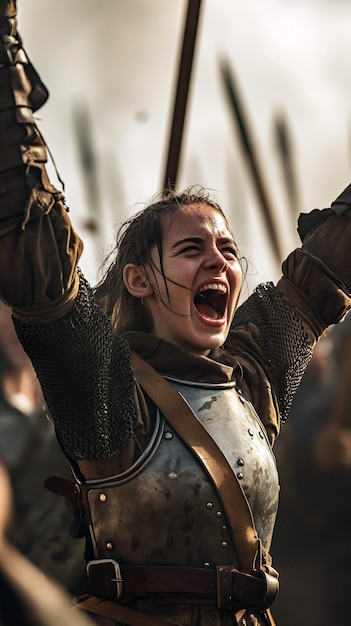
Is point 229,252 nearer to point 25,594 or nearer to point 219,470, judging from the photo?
point 219,470

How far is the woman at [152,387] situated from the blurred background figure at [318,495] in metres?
4.59

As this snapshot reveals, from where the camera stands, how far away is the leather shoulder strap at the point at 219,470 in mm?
3410

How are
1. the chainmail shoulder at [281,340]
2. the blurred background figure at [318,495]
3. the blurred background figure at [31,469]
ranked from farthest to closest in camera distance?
the blurred background figure at [318,495] < the blurred background figure at [31,469] < the chainmail shoulder at [281,340]

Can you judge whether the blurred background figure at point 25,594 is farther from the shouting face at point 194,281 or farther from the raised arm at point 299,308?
the shouting face at point 194,281

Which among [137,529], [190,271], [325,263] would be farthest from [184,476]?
[325,263]

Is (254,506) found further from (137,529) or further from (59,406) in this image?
(59,406)

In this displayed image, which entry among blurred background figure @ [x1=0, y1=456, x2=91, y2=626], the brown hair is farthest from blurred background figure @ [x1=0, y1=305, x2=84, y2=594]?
the brown hair

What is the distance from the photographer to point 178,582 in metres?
3.32

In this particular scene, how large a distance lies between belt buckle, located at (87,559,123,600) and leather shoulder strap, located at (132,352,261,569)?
35cm

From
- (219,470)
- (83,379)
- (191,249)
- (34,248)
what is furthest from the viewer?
(191,249)

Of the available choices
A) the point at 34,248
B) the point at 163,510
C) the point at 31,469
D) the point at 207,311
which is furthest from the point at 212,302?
the point at 31,469

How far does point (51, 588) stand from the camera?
613cm

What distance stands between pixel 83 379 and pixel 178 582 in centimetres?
62

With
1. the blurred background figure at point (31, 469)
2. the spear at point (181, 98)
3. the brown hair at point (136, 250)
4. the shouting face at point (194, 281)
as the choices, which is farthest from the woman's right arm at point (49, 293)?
the blurred background figure at point (31, 469)
